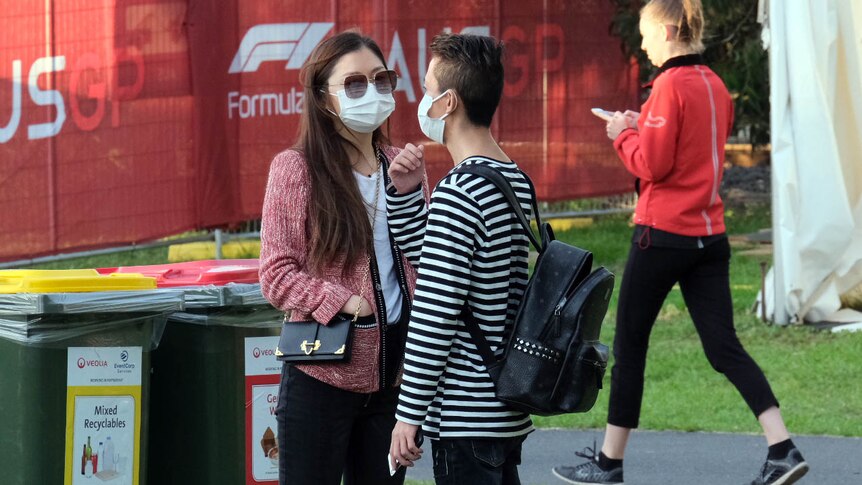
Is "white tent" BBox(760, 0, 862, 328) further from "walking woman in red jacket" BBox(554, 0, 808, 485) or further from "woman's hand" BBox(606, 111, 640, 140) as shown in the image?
"woman's hand" BBox(606, 111, 640, 140)

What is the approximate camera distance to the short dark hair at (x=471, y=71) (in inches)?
148

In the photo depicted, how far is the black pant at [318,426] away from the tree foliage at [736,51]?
1027 cm

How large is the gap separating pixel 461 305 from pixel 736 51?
11919 mm

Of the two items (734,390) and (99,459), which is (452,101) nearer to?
(99,459)

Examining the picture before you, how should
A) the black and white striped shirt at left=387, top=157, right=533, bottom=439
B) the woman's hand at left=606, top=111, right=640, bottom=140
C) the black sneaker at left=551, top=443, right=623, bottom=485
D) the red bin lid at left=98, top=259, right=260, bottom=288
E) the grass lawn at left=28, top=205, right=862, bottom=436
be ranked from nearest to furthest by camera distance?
1. the black and white striped shirt at left=387, top=157, right=533, bottom=439
2. the red bin lid at left=98, top=259, right=260, bottom=288
3. the woman's hand at left=606, top=111, right=640, bottom=140
4. the black sneaker at left=551, top=443, right=623, bottom=485
5. the grass lawn at left=28, top=205, right=862, bottom=436

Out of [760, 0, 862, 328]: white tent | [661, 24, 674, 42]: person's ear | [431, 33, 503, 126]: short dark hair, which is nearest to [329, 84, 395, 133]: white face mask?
[431, 33, 503, 126]: short dark hair

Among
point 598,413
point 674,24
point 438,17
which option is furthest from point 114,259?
point 674,24

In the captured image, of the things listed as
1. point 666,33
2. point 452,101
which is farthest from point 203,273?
point 666,33

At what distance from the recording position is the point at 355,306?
4.12m

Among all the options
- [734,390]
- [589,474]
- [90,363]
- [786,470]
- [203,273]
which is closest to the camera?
[90,363]

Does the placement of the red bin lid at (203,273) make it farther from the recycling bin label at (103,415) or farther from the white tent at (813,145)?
the white tent at (813,145)

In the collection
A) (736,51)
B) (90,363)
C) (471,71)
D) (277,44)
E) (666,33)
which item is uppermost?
(736,51)

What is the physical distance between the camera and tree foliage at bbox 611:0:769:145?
14117 mm

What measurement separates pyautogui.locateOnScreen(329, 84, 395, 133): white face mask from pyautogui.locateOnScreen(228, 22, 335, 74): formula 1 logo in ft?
26.4
